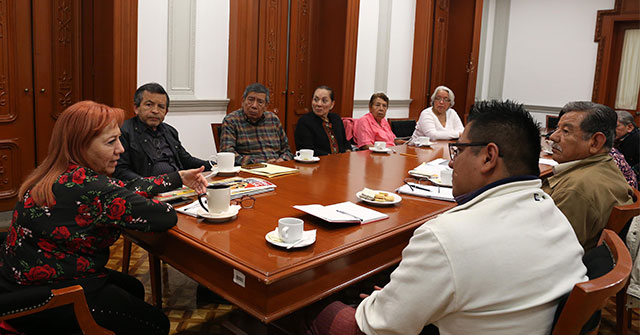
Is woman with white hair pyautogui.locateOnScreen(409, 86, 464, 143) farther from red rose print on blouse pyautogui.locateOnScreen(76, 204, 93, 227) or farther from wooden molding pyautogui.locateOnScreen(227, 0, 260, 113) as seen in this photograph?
red rose print on blouse pyautogui.locateOnScreen(76, 204, 93, 227)

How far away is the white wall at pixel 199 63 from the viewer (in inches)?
162

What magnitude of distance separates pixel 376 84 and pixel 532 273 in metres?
5.93

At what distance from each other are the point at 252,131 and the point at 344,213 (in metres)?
1.83

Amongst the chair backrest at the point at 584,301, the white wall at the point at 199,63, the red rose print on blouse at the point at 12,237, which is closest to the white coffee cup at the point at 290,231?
the chair backrest at the point at 584,301

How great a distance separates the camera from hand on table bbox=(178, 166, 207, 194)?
188cm

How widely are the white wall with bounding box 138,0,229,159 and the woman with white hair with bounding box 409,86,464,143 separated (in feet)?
6.60

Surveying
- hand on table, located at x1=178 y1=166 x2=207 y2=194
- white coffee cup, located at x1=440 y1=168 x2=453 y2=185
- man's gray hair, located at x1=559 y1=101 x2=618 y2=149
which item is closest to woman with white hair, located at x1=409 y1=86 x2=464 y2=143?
white coffee cup, located at x1=440 y1=168 x2=453 y2=185

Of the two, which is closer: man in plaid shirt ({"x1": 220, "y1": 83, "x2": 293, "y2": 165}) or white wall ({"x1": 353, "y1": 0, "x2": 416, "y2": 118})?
man in plaid shirt ({"x1": 220, "y1": 83, "x2": 293, "y2": 165})

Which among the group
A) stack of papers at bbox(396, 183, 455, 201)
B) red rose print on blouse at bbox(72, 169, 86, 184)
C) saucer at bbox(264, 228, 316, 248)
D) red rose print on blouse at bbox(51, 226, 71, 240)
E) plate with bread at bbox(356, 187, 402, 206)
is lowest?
red rose print on blouse at bbox(51, 226, 71, 240)

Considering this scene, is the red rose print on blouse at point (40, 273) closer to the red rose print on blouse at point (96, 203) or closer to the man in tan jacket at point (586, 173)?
the red rose print on blouse at point (96, 203)

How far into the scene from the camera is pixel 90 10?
12.9ft

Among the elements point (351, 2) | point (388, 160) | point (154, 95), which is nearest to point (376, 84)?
point (351, 2)

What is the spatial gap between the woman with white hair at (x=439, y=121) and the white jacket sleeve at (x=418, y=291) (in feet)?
12.0

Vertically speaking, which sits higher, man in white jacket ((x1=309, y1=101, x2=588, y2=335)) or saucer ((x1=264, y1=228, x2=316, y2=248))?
man in white jacket ((x1=309, y1=101, x2=588, y2=335))
